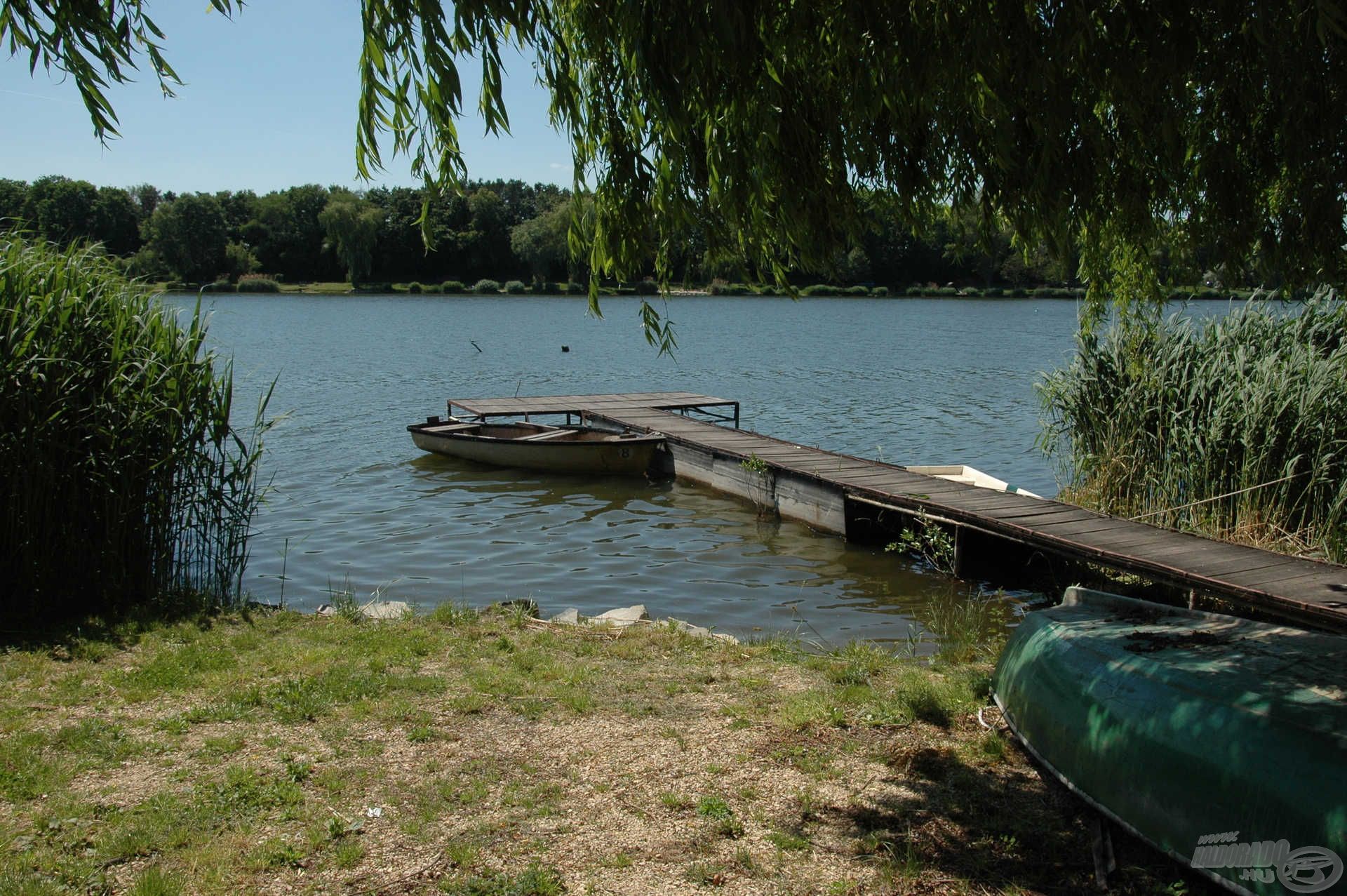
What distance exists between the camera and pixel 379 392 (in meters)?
29.0

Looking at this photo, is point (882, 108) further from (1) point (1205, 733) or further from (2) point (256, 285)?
(2) point (256, 285)

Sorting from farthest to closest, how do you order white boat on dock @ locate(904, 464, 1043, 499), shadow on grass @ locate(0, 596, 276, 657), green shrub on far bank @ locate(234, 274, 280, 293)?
1. green shrub on far bank @ locate(234, 274, 280, 293)
2. white boat on dock @ locate(904, 464, 1043, 499)
3. shadow on grass @ locate(0, 596, 276, 657)

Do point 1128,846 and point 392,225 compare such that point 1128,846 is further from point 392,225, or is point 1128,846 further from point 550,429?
point 392,225

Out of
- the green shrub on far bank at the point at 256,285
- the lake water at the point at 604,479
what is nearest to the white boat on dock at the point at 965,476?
the lake water at the point at 604,479

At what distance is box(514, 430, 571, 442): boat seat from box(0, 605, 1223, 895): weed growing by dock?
423 inches

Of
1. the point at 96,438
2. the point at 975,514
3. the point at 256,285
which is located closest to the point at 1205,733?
the point at 975,514

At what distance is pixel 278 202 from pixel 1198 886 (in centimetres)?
10255

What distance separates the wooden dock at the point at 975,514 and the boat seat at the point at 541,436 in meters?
1.39

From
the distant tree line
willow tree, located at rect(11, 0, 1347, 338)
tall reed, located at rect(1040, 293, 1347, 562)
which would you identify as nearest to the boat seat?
tall reed, located at rect(1040, 293, 1347, 562)

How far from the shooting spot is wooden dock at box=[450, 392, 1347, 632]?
339 inches

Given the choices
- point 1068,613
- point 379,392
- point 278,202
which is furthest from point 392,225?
point 1068,613

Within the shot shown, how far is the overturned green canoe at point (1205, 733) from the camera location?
380cm

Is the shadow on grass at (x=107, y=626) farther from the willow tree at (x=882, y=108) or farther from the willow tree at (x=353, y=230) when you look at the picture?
the willow tree at (x=353, y=230)

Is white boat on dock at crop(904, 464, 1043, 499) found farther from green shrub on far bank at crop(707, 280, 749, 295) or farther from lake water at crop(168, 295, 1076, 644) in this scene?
green shrub on far bank at crop(707, 280, 749, 295)
